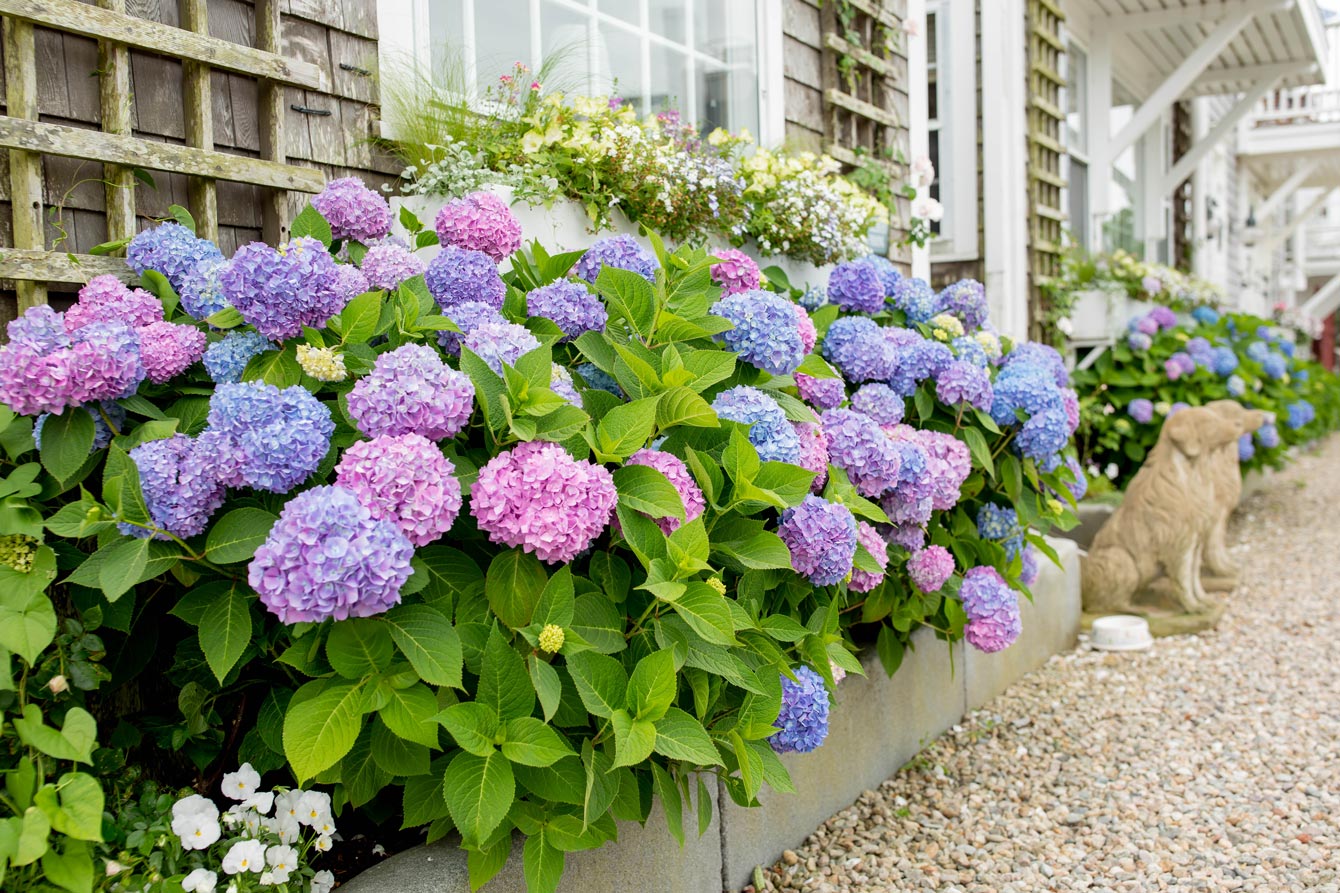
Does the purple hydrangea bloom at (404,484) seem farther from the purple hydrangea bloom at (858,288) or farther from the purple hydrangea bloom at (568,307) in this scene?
the purple hydrangea bloom at (858,288)

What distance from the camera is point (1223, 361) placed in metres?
6.13

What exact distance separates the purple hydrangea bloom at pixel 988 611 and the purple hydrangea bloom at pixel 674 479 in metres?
1.19

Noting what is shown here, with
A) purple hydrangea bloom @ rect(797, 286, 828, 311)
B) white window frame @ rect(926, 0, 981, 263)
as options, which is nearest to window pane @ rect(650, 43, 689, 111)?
purple hydrangea bloom @ rect(797, 286, 828, 311)

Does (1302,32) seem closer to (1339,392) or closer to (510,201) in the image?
(1339,392)

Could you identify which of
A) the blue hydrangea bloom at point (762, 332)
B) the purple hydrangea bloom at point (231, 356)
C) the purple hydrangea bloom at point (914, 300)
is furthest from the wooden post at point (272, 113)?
the purple hydrangea bloom at point (914, 300)

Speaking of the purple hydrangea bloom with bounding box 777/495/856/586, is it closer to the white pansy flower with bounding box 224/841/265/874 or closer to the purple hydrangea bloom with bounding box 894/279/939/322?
the white pansy flower with bounding box 224/841/265/874

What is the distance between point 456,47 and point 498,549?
145 centimetres

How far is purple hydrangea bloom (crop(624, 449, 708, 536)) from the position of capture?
67.2 inches

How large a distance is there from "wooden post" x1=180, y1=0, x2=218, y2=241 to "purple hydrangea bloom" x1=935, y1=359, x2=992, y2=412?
1668mm

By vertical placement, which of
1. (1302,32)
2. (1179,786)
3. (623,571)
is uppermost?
(1302,32)

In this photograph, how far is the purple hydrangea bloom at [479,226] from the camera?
7.05ft

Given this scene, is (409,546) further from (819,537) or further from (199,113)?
(199,113)

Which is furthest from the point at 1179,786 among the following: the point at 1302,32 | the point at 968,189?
the point at 1302,32

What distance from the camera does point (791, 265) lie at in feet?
10.9
